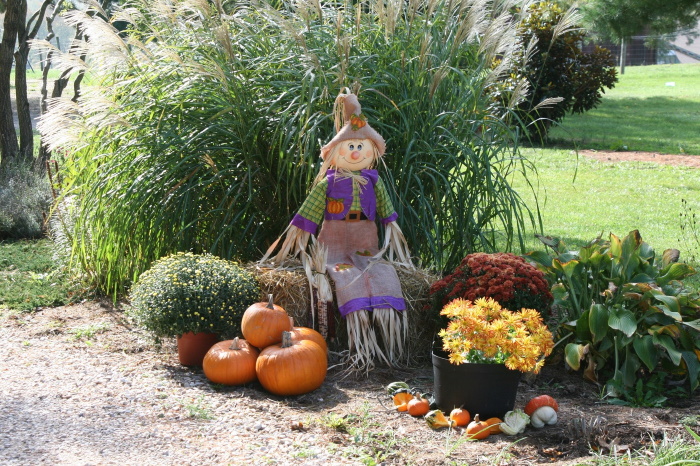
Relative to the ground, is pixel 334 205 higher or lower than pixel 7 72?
lower

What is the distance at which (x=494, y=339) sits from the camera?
3.76 metres

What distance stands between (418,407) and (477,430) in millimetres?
393

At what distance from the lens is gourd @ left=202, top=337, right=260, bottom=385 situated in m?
4.38

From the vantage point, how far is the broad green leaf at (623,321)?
4.20 metres

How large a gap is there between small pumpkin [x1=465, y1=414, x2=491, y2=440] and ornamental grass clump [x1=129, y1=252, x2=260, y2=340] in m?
1.69

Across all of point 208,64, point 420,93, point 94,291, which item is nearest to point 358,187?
point 420,93

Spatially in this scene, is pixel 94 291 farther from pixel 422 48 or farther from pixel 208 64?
pixel 422 48

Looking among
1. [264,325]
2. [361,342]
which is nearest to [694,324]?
[361,342]

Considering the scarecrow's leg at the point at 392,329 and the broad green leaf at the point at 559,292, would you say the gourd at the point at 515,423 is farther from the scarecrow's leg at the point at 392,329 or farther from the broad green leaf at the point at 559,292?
the broad green leaf at the point at 559,292

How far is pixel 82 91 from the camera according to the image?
643 centimetres

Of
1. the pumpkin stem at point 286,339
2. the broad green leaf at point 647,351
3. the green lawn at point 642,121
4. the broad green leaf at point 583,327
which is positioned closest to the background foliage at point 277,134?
the broad green leaf at point 583,327

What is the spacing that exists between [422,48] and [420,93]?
338 mm

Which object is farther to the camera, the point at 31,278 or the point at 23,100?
the point at 23,100

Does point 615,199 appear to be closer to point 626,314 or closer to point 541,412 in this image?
point 626,314
